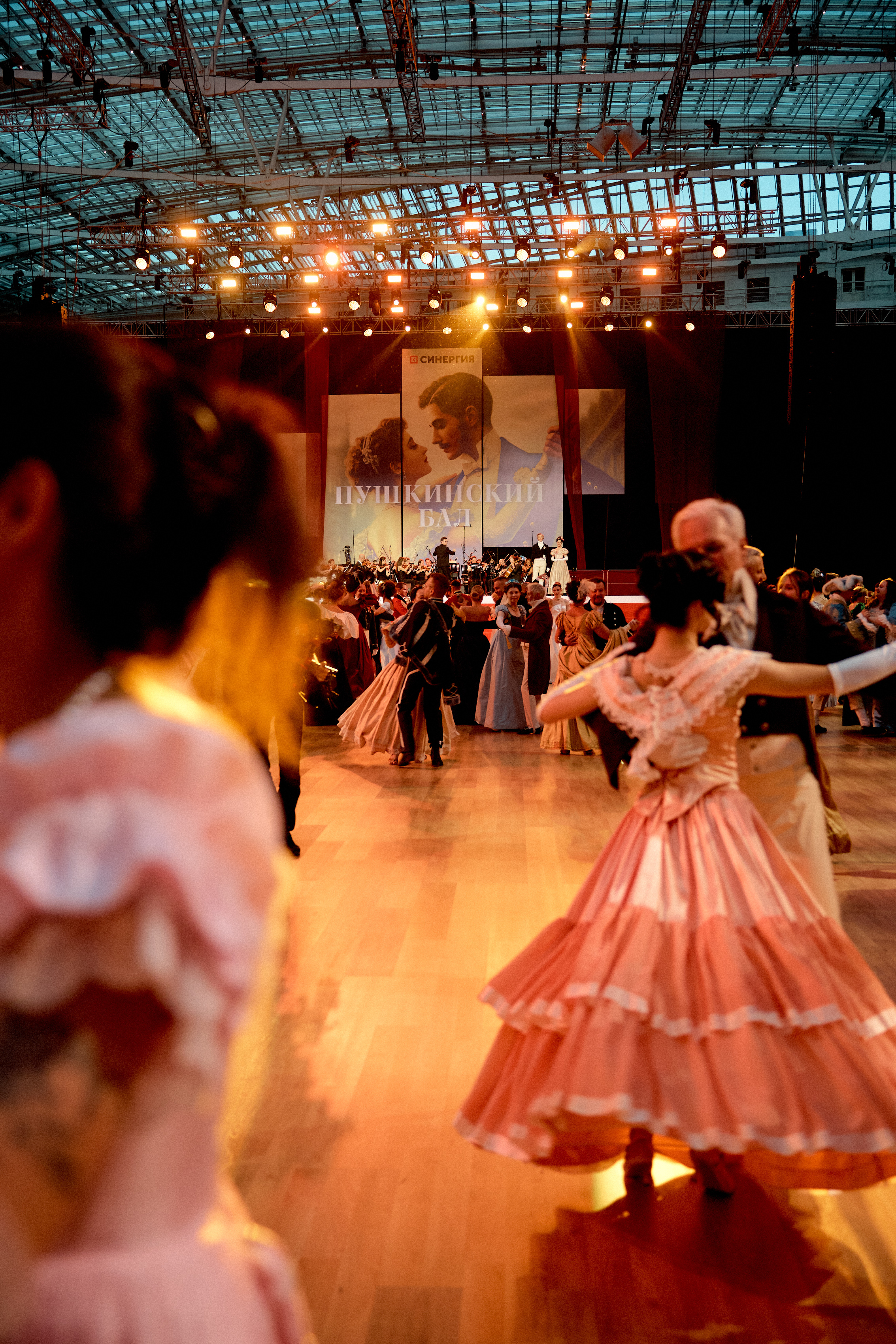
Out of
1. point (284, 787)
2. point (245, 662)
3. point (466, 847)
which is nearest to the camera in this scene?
point (245, 662)

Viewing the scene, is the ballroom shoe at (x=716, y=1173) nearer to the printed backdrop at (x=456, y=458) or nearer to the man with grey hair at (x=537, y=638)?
the man with grey hair at (x=537, y=638)

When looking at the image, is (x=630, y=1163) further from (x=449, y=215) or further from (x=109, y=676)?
(x=449, y=215)

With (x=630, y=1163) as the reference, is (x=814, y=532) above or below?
above

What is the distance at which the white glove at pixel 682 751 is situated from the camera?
2.57 metres

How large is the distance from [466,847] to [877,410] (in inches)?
640

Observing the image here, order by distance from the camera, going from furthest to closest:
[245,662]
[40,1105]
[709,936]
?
1. [709,936]
2. [245,662]
3. [40,1105]

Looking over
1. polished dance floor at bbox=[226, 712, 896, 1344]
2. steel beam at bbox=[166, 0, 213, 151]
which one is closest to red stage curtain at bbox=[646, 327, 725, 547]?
steel beam at bbox=[166, 0, 213, 151]

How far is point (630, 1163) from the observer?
2602 mm

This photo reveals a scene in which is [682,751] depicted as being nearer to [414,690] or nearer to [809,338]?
[414,690]

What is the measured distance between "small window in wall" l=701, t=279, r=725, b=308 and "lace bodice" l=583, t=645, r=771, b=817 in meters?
15.7

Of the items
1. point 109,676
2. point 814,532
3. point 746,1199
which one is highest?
point 814,532

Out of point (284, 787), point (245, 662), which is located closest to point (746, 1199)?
point (245, 662)

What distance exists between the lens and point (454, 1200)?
8.32ft

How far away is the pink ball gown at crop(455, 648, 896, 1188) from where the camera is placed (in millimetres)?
2119
